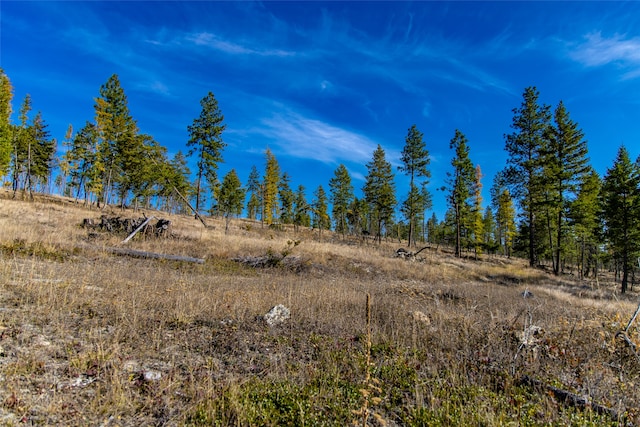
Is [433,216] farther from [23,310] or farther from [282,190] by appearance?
[23,310]

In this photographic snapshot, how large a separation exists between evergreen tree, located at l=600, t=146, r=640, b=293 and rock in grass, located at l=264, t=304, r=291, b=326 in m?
27.4

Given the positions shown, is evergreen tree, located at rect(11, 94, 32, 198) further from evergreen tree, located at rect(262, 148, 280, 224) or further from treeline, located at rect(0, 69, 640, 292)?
evergreen tree, located at rect(262, 148, 280, 224)

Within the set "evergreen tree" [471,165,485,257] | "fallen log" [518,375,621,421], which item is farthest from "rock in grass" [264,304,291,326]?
"evergreen tree" [471,165,485,257]

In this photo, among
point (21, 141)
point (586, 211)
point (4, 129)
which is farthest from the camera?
point (21, 141)

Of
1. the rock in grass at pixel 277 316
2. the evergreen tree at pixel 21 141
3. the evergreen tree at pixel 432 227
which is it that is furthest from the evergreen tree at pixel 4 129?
the evergreen tree at pixel 432 227

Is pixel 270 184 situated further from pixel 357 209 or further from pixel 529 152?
pixel 529 152

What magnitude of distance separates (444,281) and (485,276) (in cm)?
600

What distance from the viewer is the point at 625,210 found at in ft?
72.8

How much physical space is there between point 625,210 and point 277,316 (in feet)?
94.6

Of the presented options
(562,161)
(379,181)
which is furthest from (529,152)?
(379,181)

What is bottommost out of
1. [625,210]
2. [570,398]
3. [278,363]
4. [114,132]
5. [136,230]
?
[278,363]

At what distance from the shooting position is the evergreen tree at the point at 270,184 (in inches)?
1890

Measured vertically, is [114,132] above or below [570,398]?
above

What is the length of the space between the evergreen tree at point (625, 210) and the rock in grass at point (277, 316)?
27.4m
